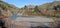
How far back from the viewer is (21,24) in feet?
22.1

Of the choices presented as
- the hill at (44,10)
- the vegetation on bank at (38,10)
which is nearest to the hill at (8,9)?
the vegetation on bank at (38,10)

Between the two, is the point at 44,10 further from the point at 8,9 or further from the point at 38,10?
the point at 8,9

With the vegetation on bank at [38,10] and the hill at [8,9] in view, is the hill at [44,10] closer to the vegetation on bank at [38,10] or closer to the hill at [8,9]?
the vegetation on bank at [38,10]

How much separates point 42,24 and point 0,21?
1.94 meters

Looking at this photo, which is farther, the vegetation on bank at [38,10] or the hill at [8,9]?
the hill at [8,9]

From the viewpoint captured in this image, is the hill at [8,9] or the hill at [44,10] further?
the hill at [8,9]

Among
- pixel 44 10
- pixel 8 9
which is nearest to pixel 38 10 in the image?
pixel 44 10

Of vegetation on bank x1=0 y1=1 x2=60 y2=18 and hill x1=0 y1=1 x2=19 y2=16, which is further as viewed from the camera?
hill x1=0 y1=1 x2=19 y2=16

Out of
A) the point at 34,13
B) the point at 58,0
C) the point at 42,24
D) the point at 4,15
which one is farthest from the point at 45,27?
the point at 4,15

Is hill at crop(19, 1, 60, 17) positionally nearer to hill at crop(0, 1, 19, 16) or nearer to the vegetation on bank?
the vegetation on bank

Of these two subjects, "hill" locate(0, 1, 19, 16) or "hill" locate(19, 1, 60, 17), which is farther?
"hill" locate(0, 1, 19, 16)

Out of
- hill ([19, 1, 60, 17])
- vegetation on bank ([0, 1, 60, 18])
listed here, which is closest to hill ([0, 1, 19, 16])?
vegetation on bank ([0, 1, 60, 18])

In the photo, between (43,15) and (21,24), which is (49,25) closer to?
(43,15)

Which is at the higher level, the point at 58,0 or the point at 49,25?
the point at 58,0
